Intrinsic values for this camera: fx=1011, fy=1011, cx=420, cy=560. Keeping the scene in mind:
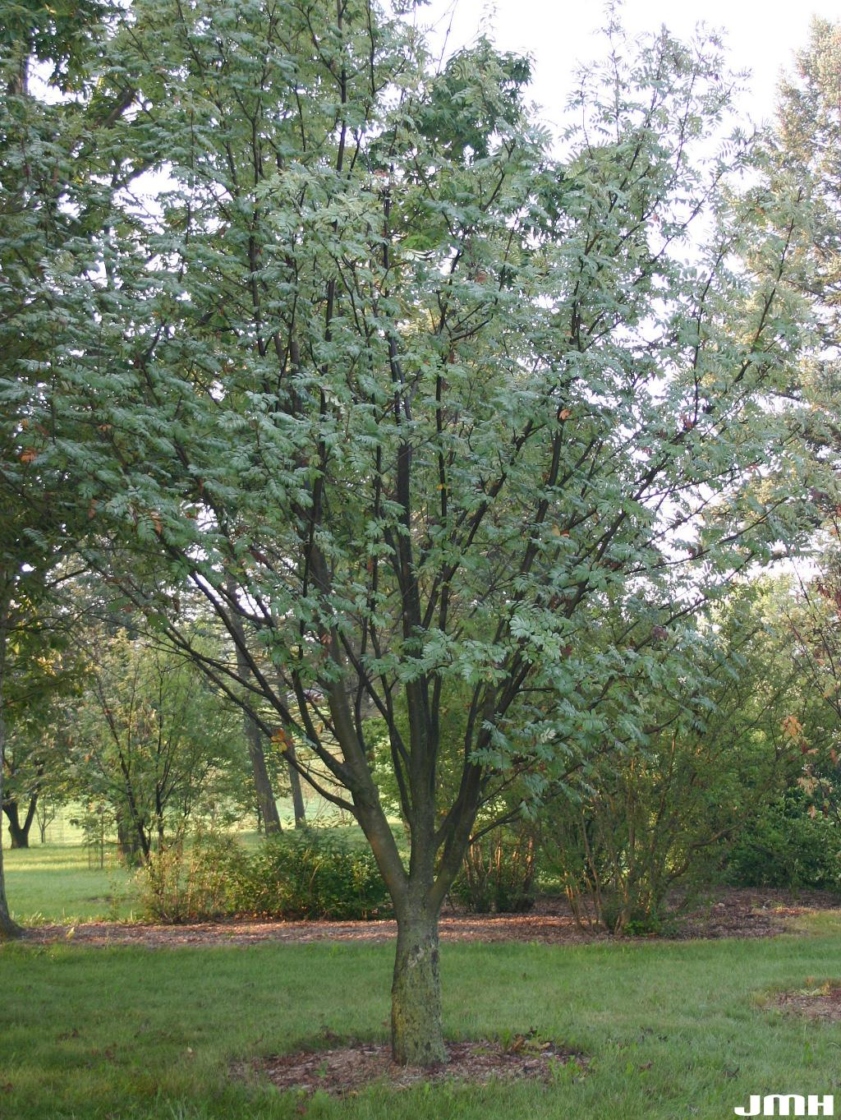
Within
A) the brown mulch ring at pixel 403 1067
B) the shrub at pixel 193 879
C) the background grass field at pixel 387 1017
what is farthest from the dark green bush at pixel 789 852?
the brown mulch ring at pixel 403 1067

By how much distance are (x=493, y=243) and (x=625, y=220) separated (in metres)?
0.68

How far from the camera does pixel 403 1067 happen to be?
208 inches

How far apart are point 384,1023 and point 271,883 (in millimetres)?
6263

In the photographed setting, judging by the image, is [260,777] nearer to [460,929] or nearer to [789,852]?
[460,929]

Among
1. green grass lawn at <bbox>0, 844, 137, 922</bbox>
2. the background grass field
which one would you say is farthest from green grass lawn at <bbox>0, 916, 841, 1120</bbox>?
green grass lawn at <bbox>0, 844, 137, 922</bbox>

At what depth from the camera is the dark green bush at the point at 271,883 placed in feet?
39.9

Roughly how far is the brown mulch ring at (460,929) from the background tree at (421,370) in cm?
535

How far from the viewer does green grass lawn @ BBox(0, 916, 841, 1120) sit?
4.80 meters

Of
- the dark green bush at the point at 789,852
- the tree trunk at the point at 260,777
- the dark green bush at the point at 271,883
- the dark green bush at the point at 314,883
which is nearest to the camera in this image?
the dark green bush at the point at 271,883

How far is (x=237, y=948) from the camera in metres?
9.79

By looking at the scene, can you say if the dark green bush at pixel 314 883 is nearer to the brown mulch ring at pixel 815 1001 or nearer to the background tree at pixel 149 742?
the background tree at pixel 149 742

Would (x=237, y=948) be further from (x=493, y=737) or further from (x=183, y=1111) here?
(x=493, y=737)

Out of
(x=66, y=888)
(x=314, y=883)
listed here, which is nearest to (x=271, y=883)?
(x=314, y=883)

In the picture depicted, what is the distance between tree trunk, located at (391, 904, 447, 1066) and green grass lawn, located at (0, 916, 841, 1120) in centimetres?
46
